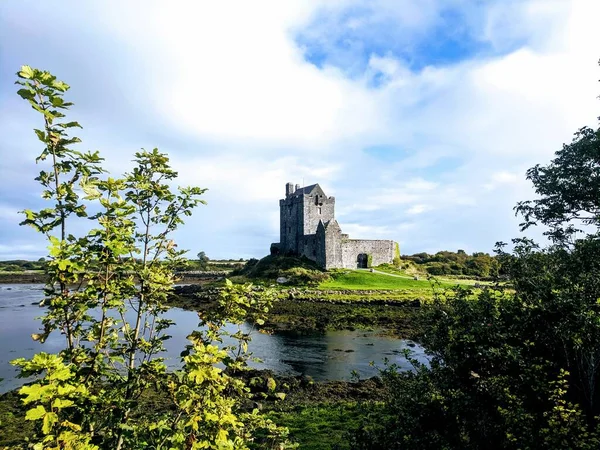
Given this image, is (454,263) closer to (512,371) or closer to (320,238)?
(320,238)

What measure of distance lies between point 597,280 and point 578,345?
5.24ft

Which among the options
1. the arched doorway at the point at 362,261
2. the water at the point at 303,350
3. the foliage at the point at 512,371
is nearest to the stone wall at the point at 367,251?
the arched doorway at the point at 362,261

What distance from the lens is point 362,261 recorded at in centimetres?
6725

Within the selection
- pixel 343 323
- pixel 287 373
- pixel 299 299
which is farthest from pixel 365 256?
pixel 287 373

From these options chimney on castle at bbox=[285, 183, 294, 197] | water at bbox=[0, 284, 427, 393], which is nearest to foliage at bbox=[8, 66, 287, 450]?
water at bbox=[0, 284, 427, 393]

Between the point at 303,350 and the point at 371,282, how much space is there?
3174 centimetres

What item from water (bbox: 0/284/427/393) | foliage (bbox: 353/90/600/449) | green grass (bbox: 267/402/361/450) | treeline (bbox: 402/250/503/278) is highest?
treeline (bbox: 402/250/503/278)

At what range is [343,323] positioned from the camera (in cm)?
3406

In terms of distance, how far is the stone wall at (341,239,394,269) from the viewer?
64125mm

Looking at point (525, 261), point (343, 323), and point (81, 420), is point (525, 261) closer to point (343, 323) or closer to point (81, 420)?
point (81, 420)

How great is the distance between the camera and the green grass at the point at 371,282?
5231 cm

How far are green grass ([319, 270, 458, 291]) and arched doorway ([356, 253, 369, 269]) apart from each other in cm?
596

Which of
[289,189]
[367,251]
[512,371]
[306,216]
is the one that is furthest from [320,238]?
[512,371]

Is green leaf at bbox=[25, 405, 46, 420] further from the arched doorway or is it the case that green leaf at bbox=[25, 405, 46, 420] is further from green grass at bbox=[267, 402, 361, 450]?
the arched doorway
